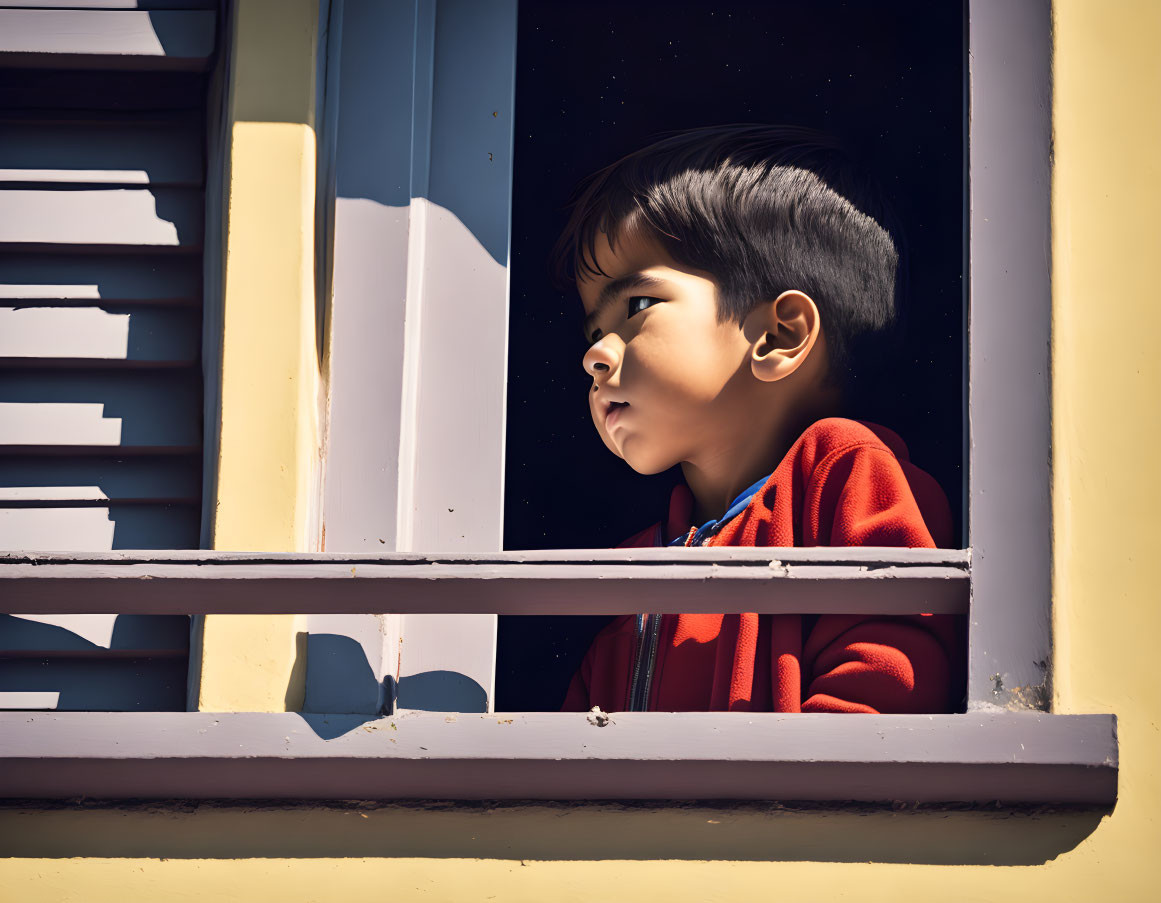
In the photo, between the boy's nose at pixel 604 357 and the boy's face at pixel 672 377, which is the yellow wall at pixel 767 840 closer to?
the boy's face at pixel 672 377

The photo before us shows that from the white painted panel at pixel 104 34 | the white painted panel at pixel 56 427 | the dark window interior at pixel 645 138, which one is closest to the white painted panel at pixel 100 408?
the white painted panel at pixel 56 427

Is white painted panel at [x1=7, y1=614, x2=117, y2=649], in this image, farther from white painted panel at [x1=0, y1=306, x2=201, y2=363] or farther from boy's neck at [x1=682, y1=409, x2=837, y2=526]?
boy's neck at [x1=682, y1=409, x2=837, y2=526]

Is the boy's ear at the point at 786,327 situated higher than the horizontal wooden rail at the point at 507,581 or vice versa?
the boy's ear at the point at 786,327

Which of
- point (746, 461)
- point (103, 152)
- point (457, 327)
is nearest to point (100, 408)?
point (103, 152)

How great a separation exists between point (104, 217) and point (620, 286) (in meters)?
0.75

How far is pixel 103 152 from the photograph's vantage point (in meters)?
2.29

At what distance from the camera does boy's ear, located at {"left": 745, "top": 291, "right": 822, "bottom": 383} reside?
2.28 metres

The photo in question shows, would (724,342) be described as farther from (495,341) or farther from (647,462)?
(495,341)

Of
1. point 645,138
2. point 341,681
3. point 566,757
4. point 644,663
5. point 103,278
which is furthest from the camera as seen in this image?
point 645,138

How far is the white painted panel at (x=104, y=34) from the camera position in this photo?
7.38 ft

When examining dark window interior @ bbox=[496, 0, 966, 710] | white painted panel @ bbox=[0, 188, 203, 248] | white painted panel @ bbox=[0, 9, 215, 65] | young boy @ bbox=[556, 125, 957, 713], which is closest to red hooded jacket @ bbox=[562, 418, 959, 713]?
young boy @ bbox=[556, 125, 957, 713]

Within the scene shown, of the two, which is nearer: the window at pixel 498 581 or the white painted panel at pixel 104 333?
the window at pixel 498 581

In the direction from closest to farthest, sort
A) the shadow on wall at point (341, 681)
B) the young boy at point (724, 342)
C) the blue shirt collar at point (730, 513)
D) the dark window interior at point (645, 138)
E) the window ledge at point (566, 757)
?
1. the window ledge at point (566, 757)
2. the shadow on wall at point (341, 681)
3. the young boy at point (724, 342)
4. the blue shirt collar at point (730, 513)
5. the dark window interior at point (645, 138)

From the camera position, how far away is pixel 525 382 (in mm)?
2807
